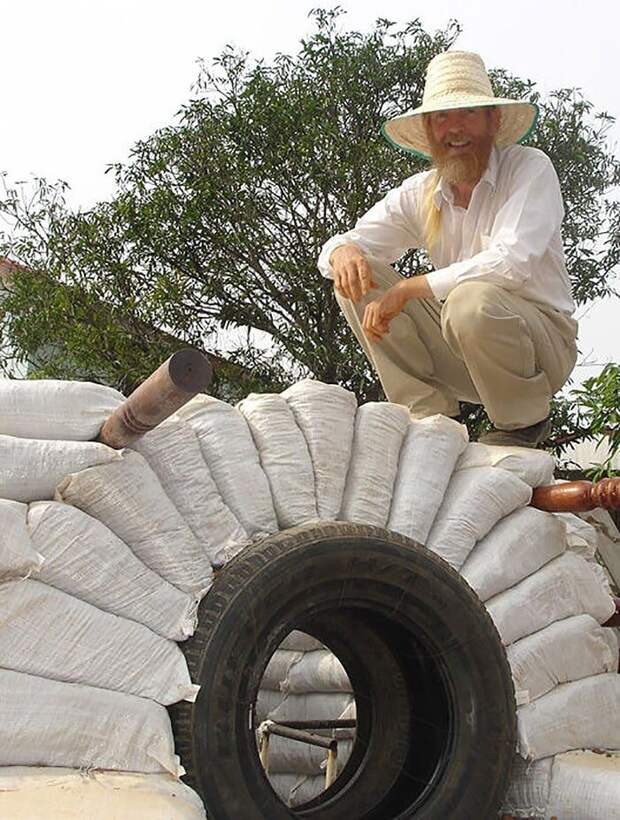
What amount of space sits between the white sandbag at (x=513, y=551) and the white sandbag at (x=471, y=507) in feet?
0.07

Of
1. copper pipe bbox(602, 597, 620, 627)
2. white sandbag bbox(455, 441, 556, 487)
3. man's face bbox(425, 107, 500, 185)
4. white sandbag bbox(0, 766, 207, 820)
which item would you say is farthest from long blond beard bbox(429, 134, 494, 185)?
white sandbag bbox(0, 766, 207, 820)

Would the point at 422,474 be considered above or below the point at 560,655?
above

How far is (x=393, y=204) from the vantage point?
2.78m

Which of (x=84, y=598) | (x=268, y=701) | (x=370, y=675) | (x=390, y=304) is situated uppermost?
(x=390, y=304)

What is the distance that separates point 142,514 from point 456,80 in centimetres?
147

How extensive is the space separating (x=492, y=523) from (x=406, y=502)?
0.69ft

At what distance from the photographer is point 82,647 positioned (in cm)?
160

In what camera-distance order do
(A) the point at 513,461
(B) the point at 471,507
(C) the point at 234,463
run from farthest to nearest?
(A) the point at 513,461 → (B) the point at 471,507 → (C) the point at 234,463

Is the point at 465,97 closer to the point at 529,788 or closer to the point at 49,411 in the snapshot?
the point at 49,411

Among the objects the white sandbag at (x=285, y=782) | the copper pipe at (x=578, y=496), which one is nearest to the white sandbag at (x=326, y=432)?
the copper pipe at (x=578, y=496)

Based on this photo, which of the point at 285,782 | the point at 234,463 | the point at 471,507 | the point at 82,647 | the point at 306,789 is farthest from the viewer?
the point at 285,782

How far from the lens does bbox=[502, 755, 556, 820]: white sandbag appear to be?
1978 millimetres

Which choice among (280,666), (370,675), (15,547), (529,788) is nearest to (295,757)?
(280,666)

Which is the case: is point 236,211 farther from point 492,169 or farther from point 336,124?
point 492,169
